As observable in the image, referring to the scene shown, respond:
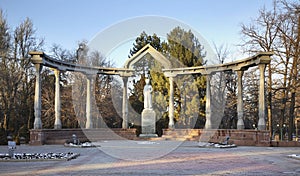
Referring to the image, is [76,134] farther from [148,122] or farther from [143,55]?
[143,55]

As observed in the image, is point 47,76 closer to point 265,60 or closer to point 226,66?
point 226,66

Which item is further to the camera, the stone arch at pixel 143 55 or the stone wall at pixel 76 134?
the stone arch at pixel 143 55

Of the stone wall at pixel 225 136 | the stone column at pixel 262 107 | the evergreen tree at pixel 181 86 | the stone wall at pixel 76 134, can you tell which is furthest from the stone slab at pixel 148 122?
the stone column at pixel 262 107

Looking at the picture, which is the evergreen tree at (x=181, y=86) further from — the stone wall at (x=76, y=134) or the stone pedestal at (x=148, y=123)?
the stone wall at (x=76, y=134)

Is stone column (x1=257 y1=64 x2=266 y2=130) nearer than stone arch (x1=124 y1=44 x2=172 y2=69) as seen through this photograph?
Yes

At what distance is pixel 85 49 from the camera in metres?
37.1

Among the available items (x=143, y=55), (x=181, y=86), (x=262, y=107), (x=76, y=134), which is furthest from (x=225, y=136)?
(x=181, y=86)

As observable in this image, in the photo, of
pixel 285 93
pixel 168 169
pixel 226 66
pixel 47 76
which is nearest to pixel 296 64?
pixel 285 93

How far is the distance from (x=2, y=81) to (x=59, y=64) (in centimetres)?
852

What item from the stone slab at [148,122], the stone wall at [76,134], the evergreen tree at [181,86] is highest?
the evergreen tree at [181,86]

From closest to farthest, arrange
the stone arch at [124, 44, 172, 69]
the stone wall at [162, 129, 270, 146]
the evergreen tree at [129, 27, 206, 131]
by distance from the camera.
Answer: the stone wall at [162, 129, 270, 146]
the stone arch at [124, 44, 172, 69]
the evergreen tree at [129, 27, 206, 131]

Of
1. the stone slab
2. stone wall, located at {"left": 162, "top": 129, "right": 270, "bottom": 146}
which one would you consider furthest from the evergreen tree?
stone wall, located at {"left": 162, "top": 129, "right": 270, "bottom": 146}

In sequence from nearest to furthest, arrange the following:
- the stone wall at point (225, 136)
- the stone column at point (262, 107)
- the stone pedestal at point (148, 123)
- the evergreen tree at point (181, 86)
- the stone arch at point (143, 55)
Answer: the stone wall at point (225, 136)
the stone column at point (262, 107)
the stone pedestal at point (148, 123)
the stone arch at point (143, 55)
the evergreen tree at point (181, 86)

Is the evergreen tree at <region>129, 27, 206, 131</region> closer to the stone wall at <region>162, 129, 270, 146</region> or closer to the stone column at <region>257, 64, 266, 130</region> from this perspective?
the stone wall at <region>162, 129, 270, 146</region>
